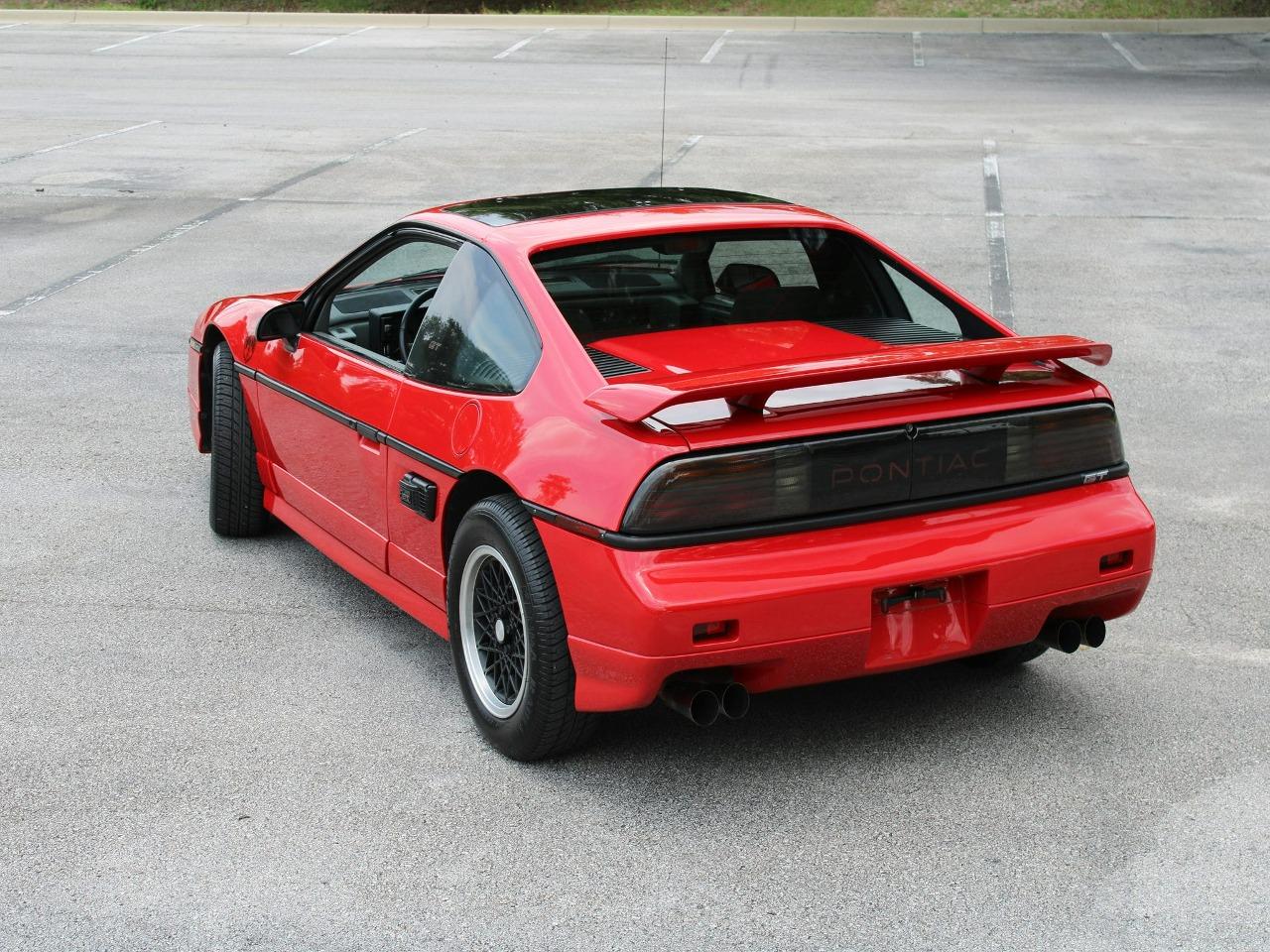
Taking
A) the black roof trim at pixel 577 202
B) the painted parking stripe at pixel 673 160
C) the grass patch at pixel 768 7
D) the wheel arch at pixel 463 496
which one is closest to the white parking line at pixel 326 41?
the grass patch at pixel 768 7

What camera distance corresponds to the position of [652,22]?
30203mm

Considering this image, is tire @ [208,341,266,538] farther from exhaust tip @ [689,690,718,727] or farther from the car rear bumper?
exhaust tip @ [689,690,718,727]

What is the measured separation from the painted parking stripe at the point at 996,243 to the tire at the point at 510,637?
19.6 feet

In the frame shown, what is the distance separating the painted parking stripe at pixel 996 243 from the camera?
1012 cm

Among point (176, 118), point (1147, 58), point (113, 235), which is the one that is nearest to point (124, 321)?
point (113, 235)

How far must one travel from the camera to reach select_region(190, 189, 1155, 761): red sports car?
12.6 ft

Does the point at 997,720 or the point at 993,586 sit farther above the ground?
the point at 993,586

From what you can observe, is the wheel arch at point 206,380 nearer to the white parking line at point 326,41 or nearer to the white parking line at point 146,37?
the white parking line at point 326,41

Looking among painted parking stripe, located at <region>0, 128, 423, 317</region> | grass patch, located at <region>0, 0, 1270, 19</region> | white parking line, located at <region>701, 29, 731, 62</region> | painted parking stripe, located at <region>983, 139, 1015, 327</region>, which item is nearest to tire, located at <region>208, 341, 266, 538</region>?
painted parking stripe, located at <region>0, 128, 423, 317</region>

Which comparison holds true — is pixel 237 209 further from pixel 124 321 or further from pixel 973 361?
pixel 973 361

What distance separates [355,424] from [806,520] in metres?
1.72

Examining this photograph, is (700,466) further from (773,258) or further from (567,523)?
(773,258)

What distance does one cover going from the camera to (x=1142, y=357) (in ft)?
29.5

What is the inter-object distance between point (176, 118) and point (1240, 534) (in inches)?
637
